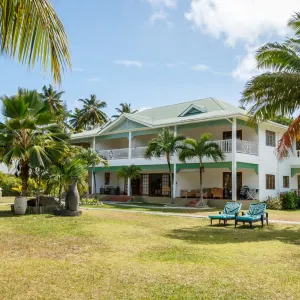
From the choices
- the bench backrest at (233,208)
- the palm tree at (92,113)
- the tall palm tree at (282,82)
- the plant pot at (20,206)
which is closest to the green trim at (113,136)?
the plant pot at (20,206)

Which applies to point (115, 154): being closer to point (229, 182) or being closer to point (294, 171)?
point (229, 182)

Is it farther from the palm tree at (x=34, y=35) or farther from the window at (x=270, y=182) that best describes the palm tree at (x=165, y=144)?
the palm tree at (x=34, y=35)

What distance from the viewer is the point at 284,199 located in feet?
82.1

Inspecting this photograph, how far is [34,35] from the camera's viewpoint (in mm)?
4145

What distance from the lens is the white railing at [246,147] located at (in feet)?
80.2

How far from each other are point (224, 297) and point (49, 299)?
8.06 ft

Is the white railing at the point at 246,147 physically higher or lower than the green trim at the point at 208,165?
higher

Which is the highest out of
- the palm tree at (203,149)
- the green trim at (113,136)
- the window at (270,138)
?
the green trim at (113,136)

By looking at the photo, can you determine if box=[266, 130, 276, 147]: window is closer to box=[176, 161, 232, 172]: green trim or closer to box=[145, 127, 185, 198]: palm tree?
box=[176, 161, 232, 172]: green trim

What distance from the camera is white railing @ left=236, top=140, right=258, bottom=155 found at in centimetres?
2444

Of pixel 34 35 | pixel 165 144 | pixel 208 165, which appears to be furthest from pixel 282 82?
pixel 208 165

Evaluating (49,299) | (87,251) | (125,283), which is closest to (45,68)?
(49,299)

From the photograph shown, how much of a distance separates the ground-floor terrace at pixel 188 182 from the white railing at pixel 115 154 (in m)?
0.96

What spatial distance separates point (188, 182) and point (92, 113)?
102 feet
